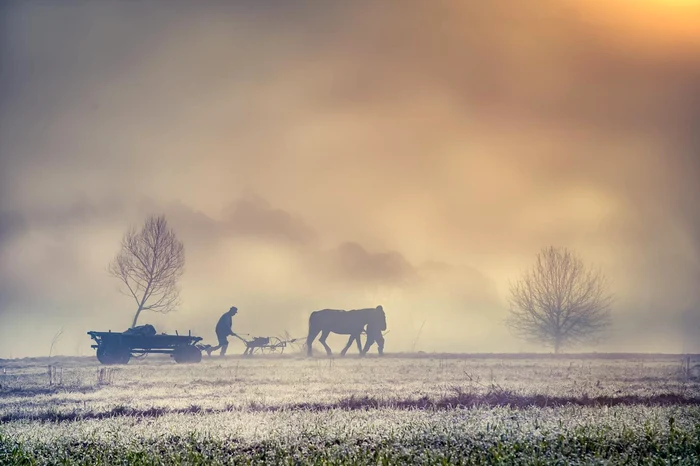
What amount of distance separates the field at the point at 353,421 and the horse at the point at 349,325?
64.6 feet

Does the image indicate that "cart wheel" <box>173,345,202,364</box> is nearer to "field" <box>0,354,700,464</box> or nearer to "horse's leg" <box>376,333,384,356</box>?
"horse's leg" <box>376,333,384,356</box>

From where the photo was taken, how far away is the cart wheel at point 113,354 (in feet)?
118

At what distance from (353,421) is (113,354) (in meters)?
25.8

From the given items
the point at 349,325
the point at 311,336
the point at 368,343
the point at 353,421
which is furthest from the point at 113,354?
the point at 353,421

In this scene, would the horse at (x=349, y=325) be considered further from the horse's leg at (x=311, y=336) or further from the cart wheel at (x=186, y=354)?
the cart wheel at (x=186, y=354)

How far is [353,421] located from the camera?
45.6 feet

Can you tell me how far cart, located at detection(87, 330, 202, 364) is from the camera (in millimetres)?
35938

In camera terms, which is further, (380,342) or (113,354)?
(380,342)

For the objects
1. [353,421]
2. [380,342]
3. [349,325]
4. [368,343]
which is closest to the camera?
[353,421]

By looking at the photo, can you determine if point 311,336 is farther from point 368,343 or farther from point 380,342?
point 380,342

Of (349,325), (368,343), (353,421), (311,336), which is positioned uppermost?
(349,325)

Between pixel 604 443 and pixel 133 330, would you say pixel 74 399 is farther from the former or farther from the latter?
pixel 133 330

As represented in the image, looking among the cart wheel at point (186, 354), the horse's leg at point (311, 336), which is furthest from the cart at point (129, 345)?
the horse's leg at point (311, 336)

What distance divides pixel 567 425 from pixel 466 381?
10.4 meters
